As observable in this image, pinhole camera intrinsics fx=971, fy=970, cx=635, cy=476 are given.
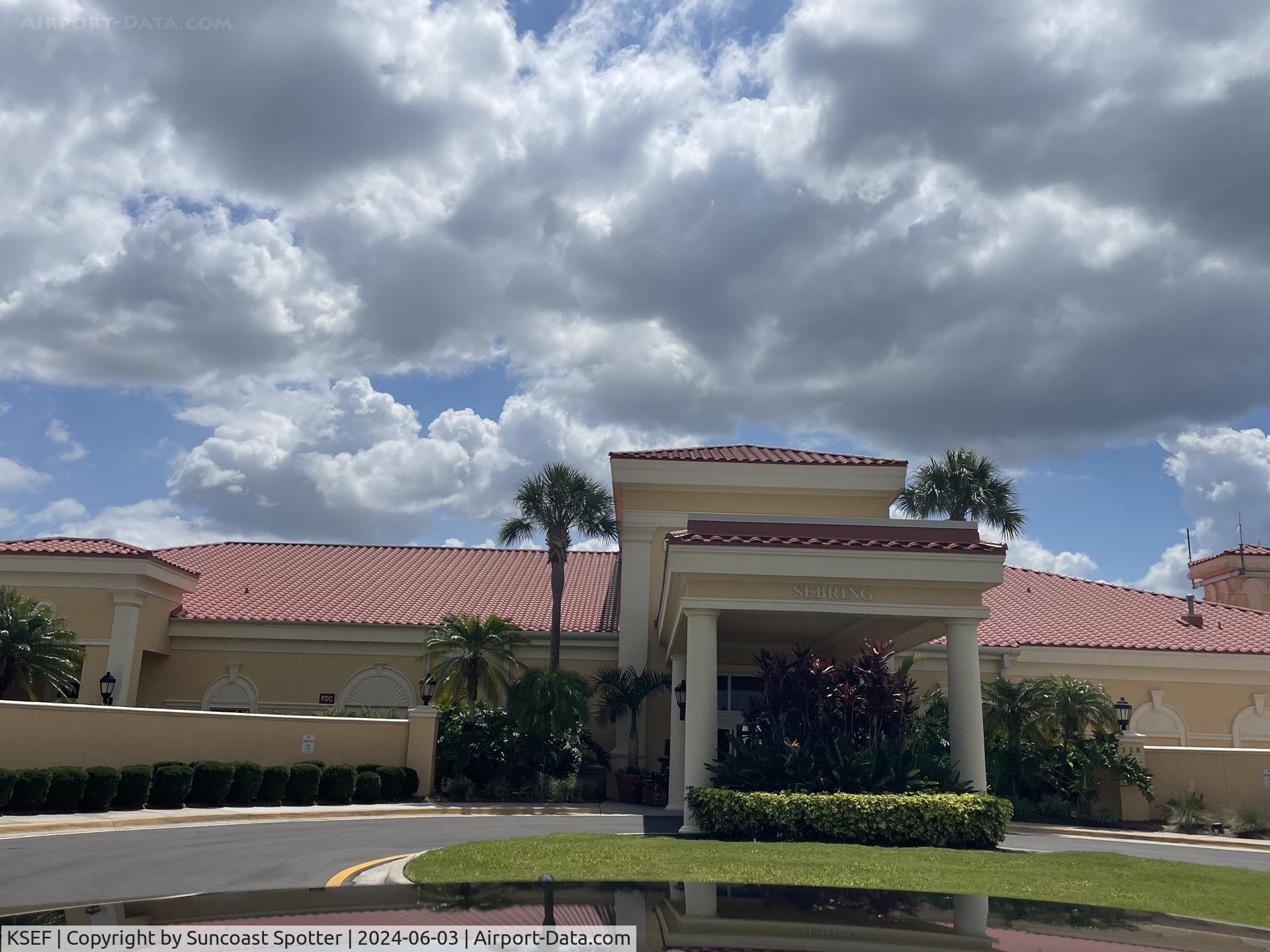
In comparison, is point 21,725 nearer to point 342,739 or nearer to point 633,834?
point 342,739

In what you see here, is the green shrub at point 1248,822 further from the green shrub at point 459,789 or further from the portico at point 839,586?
the green shrub at point 459,789

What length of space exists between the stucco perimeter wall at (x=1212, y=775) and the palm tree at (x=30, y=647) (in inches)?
1055

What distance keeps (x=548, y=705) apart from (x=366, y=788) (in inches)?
186

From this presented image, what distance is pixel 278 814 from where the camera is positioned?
20.3 m

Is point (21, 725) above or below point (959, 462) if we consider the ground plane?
below

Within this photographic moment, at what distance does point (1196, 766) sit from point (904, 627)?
1016 cm

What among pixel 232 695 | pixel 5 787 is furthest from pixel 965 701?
pixel 232 695

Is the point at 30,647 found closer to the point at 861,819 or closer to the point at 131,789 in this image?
the point at 131,789

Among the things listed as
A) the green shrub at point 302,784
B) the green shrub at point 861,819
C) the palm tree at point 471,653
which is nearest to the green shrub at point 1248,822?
the green shrub at point 861,819

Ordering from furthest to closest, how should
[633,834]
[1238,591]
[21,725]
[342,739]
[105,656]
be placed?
[1238,591], [105,656], [342,739], [21,725], [633,834]

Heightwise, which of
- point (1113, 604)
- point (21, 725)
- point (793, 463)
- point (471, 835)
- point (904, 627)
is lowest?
point (471, 835)

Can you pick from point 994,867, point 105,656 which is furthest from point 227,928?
point 105,656

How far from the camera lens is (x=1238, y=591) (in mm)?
48781

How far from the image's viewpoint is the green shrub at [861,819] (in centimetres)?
1552
